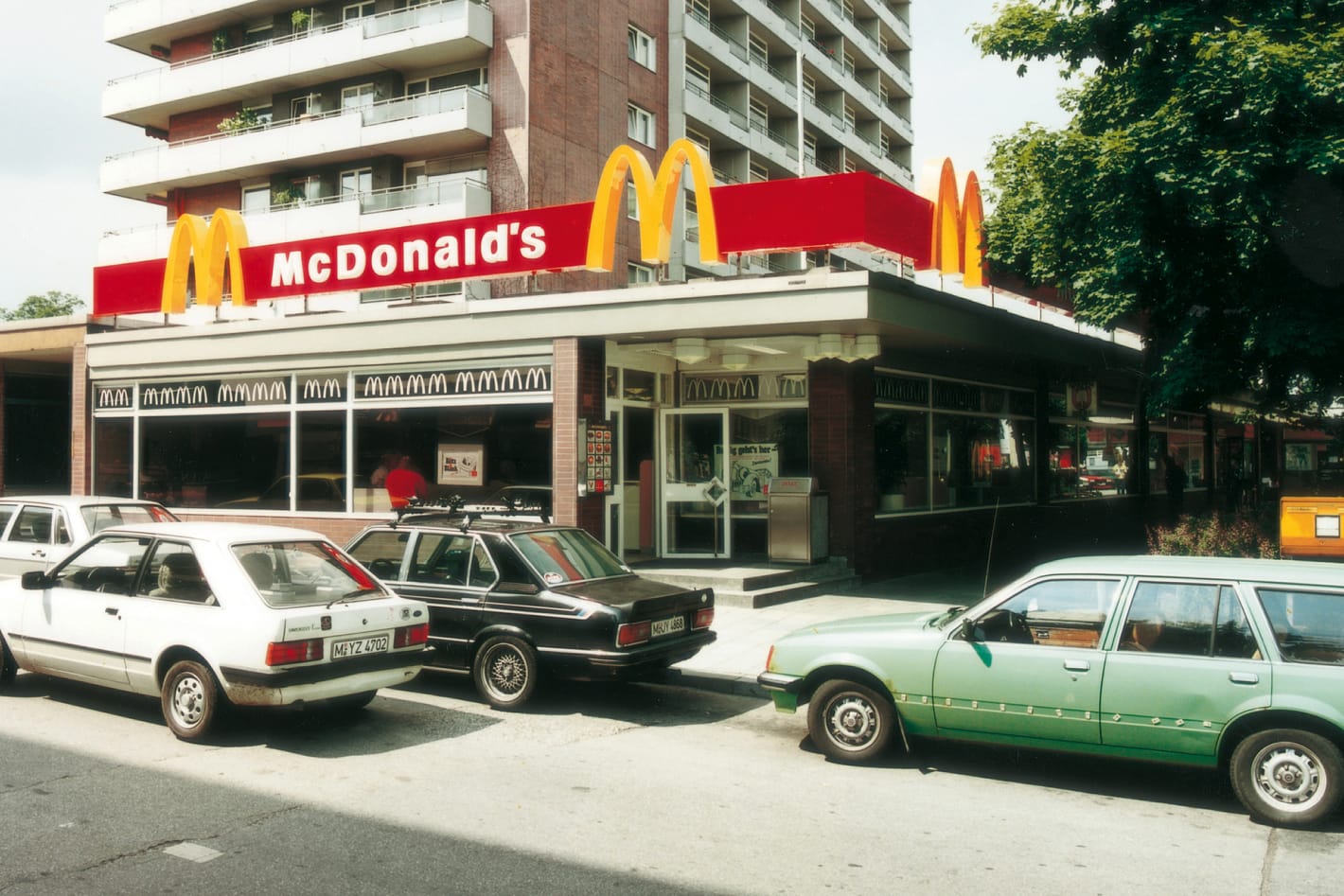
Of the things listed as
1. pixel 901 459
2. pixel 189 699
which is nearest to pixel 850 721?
pixel 189 699

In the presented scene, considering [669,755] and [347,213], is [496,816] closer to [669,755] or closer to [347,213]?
[669,755]

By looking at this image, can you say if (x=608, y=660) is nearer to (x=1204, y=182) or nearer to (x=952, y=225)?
(x=1204, y=182)

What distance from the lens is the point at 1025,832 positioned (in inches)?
227

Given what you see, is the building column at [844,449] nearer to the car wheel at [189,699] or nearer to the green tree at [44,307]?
the car wheel at [189,699]

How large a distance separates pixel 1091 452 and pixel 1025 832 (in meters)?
18.6

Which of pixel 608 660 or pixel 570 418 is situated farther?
pixel 570 418

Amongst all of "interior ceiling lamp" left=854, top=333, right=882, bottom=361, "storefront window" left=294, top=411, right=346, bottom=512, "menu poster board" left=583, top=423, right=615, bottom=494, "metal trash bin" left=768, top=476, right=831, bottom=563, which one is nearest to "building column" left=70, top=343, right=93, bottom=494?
"storefront window" left=294, top=411, right=346, bottom=512

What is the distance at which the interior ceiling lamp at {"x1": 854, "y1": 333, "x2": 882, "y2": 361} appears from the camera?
13820 millimetres

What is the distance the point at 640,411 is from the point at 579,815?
34.7 ft

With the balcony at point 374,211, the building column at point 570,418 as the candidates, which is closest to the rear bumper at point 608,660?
the building column at point 570,418

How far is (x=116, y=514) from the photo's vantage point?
11.6 metres

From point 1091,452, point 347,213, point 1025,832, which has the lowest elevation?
point 1025,832

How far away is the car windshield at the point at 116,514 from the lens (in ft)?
36.8

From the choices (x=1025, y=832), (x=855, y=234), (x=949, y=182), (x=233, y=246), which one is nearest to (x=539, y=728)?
(x=1025, y=832)
